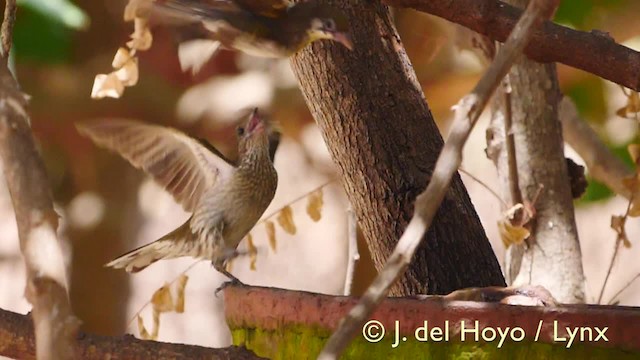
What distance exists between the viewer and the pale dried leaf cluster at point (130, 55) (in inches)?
39.4

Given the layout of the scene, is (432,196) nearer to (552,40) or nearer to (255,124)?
(552,40)

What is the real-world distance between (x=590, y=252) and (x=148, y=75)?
143 cm

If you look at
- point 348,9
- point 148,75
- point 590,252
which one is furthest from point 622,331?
point 148,75

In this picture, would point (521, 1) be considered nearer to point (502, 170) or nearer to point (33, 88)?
point (502, 170)

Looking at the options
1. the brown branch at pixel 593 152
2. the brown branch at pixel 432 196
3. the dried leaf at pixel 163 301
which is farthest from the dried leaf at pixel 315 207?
the brown branch at pixel 432 196

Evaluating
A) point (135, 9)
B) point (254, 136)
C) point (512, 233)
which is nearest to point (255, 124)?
point (254, 136)

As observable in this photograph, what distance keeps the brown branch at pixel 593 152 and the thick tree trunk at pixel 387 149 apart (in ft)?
2.45

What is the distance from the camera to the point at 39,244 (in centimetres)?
79

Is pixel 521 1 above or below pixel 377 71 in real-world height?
above

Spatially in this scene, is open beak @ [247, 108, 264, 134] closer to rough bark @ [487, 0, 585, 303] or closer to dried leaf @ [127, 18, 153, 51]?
rough bark @ [487, 0, 585, 303]

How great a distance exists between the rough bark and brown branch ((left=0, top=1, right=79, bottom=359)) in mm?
1181

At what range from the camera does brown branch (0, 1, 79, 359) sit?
78cm

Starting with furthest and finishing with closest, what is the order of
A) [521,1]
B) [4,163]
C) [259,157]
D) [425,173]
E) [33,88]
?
[33,88] → [521,1] → [259,157] → [425,173] → [4,163]

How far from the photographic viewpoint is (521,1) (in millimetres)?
1839
